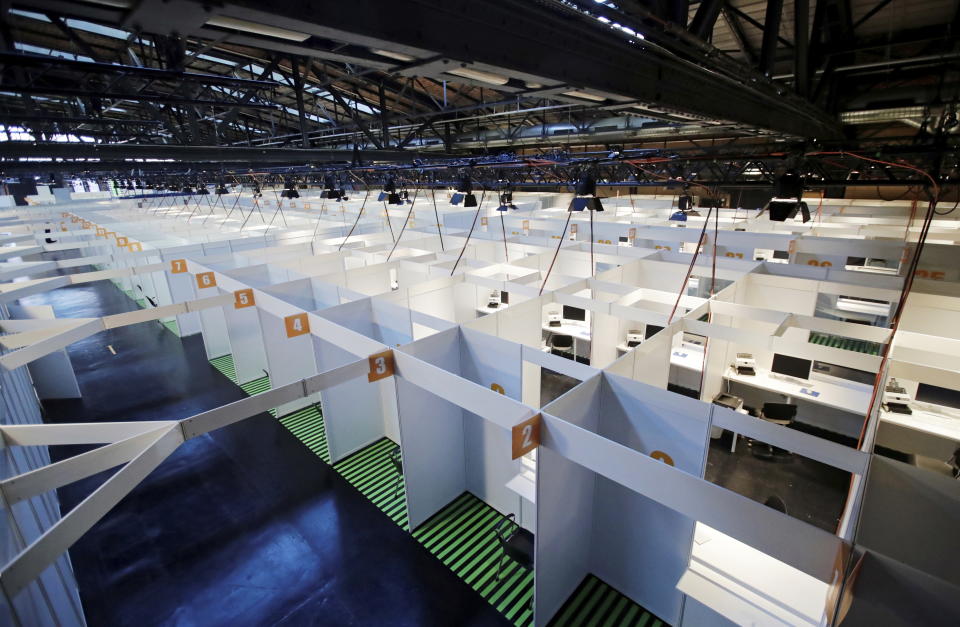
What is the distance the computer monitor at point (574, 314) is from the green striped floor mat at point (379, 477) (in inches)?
163

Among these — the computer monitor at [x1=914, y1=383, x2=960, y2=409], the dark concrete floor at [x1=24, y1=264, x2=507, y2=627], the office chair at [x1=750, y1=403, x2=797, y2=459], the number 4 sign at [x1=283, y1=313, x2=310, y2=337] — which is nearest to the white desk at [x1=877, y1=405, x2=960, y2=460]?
the computer monitor at [x1=914, y1=383, x2=960, y2=409]

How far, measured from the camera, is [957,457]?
468cm

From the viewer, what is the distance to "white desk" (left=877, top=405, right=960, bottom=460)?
5.15 m

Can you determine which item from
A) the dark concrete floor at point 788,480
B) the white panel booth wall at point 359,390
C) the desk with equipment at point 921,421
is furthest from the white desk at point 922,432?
the white panel booth wall at point 359,390

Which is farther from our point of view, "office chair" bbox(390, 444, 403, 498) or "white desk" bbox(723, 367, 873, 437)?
"white desk" bbox(723, 367, 873, 437)

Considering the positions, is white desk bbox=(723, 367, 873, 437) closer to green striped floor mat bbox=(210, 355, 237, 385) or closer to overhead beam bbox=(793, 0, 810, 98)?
overhead beam bbox=(793, 0, 810, 98)

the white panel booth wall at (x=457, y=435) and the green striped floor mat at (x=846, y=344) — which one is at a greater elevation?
the white panel booth wall at (x=457, y=435)

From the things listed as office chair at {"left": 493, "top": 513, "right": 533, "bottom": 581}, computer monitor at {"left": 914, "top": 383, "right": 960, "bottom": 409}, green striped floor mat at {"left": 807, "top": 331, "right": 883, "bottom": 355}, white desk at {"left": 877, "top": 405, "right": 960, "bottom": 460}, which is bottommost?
green striped floor mat at {"left": 807, "top": 331, "right": 883, "bottom": 355}

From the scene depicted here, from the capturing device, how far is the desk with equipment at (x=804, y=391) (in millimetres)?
5922

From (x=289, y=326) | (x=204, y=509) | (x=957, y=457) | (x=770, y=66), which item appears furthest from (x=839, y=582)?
(x=204, y=509)

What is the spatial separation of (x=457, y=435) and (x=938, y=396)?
20.3 feet

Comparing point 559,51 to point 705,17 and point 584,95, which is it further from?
point 705,17

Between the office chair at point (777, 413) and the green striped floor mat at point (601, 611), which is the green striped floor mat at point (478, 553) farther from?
the office chair at point (777, 413)

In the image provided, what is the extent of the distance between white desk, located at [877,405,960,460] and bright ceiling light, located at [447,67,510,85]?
6.18 metres
